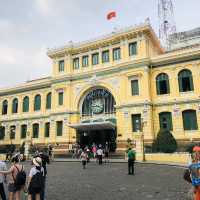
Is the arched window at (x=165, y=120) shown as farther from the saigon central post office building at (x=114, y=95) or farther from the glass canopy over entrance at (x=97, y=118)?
the glass canopy over entrance at (x=97, y=118)

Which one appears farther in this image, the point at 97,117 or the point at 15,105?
the point at 15,105

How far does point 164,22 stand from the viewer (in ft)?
163

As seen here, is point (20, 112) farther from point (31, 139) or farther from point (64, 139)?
point (64, 139)

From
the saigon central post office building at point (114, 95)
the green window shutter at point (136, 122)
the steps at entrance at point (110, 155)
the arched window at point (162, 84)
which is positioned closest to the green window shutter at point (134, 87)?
the saigon central post office building at point (114, 95)

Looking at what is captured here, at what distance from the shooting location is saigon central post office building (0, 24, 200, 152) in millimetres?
29609

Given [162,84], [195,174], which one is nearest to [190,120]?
[162,84]

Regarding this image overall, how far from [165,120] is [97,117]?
31.5ft

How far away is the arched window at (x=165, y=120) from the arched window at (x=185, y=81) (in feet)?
11.7

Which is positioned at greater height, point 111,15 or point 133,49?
point 111,15

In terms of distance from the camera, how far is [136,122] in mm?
30922

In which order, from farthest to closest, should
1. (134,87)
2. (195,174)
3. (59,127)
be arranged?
(59,127)
(134,87)
(195,174)

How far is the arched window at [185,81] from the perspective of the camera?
2953 cm

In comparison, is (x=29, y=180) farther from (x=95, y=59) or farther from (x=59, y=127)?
(x=95, y=59)

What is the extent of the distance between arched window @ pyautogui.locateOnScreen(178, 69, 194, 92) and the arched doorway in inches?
369
